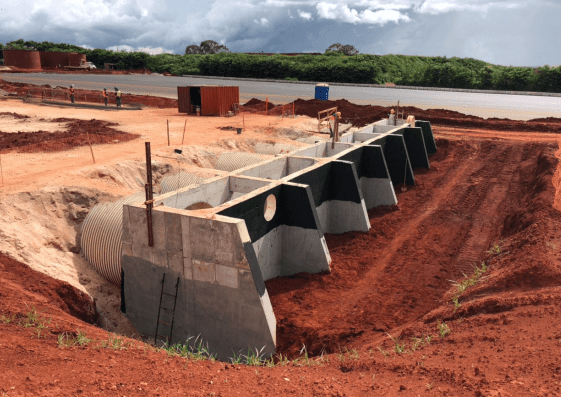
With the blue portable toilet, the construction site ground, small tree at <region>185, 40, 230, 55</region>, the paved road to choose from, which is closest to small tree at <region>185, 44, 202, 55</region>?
small tree at <region>185, 40, 230, 55</region>

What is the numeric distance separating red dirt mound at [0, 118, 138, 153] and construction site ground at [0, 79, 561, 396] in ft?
0.65

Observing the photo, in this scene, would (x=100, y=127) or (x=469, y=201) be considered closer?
(x=469, y=201)

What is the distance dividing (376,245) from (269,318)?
5.62 meters

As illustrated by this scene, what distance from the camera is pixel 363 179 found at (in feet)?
54.4

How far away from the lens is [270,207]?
36.3ft

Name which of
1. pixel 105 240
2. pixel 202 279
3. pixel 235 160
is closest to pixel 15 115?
pixel 235 160

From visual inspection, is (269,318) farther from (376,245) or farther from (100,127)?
(100,127)

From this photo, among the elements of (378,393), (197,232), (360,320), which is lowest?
(360,320)

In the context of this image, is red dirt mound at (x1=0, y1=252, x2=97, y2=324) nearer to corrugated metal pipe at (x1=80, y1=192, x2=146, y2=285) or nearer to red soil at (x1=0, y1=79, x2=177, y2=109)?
corrugated metal pipe at (x1=80, y1=192, x2=146, y2=285)

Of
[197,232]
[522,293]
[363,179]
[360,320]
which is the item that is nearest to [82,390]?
[197,232]

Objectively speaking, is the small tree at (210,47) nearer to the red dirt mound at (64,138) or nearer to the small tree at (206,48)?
the small tree at (206,48)

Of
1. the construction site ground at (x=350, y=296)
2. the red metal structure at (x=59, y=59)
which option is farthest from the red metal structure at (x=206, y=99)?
the red metal structure at (x=59, y=59)

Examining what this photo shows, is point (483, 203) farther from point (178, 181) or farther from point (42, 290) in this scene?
point (42, 290)

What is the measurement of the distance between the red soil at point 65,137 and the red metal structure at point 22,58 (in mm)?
69216
